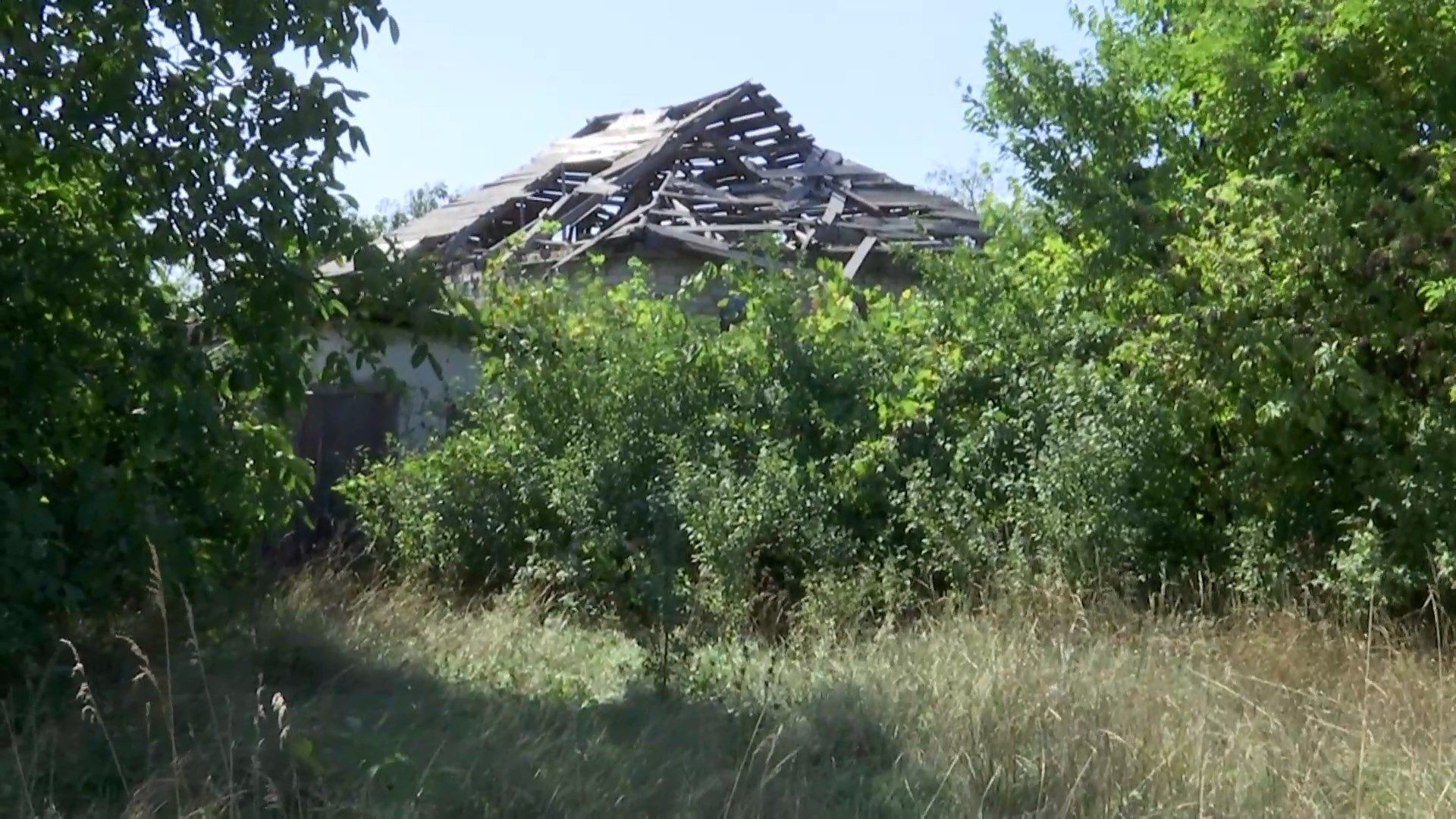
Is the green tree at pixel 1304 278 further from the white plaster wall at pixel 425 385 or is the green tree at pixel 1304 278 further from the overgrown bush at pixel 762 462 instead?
the white plaster wall at pixel 425 385

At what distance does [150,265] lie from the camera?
653 cm

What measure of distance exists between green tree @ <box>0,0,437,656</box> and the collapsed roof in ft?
26.7

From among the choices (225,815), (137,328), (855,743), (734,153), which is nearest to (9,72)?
(137,328)

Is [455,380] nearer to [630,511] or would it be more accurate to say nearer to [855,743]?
[630,511]

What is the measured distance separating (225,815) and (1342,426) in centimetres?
587

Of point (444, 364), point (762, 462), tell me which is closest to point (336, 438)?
point (444, 364)

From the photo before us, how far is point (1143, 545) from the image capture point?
8.37m

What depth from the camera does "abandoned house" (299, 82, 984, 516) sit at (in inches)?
498

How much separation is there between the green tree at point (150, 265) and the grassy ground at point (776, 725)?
26.6 inches

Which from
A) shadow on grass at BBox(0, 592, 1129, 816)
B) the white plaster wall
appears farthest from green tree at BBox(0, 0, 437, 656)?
the white plaster wall

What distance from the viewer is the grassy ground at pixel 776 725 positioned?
529 centimetres

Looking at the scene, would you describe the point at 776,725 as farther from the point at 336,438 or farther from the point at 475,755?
the point at 336,438

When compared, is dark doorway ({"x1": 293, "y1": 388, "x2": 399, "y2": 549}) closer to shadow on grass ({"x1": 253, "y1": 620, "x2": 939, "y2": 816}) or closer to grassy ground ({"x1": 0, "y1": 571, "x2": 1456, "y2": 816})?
grassy ground ({"x1": 0, "y1": 571, "x2": 1456, "y2": 816})

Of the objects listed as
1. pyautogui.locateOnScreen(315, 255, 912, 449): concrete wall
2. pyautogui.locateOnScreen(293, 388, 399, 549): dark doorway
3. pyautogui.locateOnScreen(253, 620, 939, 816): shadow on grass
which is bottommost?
pyautogui.locateOnScreen(253, 620, 939, 816): shadow on grass
